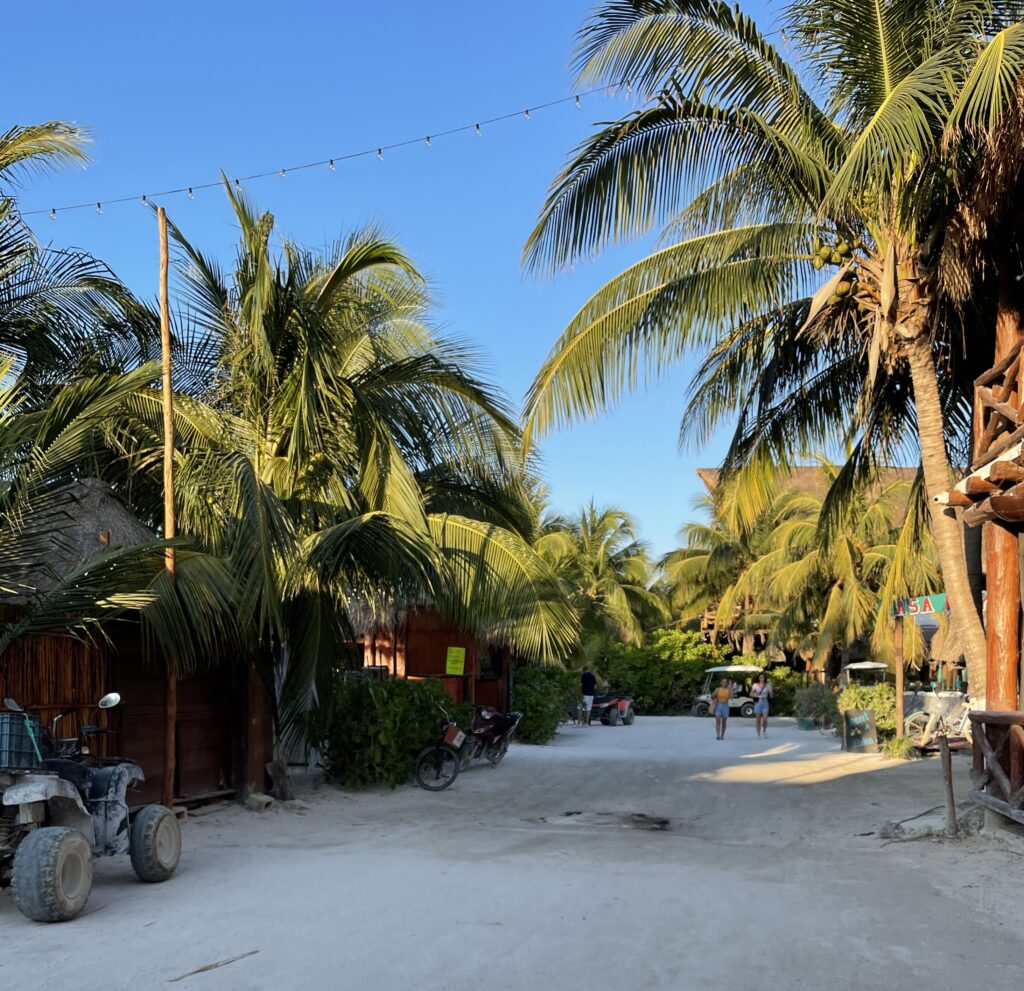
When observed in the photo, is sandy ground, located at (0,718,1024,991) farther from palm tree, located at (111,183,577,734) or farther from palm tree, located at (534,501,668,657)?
palm tree, located at (534,501,668,657)

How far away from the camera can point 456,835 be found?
9.95 metres

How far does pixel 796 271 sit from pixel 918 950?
7.99m

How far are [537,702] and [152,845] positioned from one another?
1455 centimetres

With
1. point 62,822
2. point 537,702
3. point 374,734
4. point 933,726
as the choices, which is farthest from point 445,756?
point 537,702

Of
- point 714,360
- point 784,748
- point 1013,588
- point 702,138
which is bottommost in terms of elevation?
point 784,748

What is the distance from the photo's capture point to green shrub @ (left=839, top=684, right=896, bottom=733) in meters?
19.3

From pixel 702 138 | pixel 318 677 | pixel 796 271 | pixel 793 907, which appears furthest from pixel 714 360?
pixel 793 907

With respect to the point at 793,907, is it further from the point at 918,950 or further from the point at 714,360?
the point at 714,360

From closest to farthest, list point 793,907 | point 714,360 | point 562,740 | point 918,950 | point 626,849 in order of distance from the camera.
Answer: point 918,950, point 793,907, point 626,849, point 714,360, point 562,740

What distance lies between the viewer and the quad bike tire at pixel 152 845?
24.4 ft

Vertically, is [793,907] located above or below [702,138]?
below

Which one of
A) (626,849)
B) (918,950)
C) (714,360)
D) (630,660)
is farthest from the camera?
(630,660)

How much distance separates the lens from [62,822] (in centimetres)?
702

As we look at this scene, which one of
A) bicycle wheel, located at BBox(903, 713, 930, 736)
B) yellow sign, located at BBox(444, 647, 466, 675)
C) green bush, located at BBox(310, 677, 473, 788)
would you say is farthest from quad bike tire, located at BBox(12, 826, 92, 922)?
bicycle wheel, located at BBox(903, 713, 930, 736)
